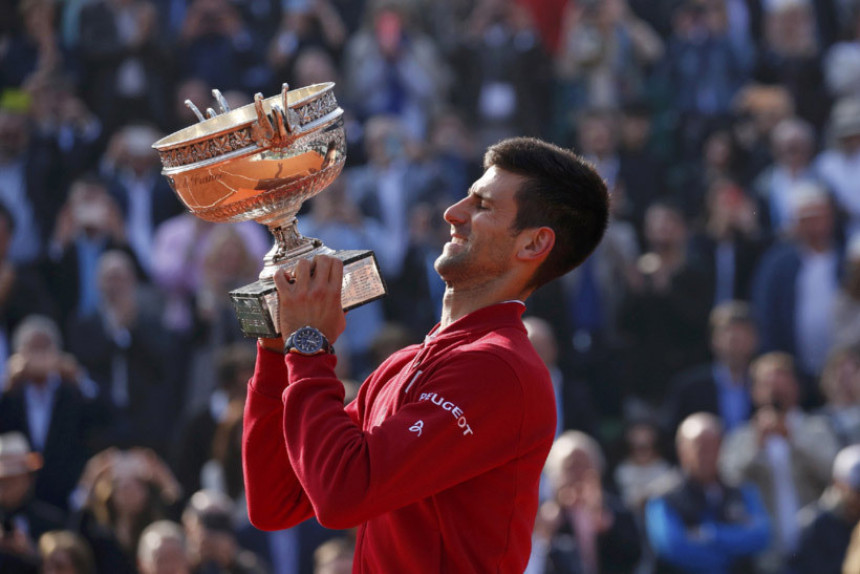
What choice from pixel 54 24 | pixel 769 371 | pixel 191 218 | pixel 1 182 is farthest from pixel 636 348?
pixel 54 24

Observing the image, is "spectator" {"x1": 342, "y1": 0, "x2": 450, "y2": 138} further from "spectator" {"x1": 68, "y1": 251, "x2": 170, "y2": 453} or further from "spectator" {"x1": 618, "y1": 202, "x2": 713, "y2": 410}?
"spectator" {"x1": 68, "y1": 251, "x2": 170, "y2": 453}

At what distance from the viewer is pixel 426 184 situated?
935 centimetres

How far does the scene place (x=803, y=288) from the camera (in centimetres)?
866

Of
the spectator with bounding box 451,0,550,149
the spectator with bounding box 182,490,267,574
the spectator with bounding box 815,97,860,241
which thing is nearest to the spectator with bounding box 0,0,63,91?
the spectator with bounding box 451,0,550,149

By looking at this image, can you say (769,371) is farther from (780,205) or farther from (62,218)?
(62,218)

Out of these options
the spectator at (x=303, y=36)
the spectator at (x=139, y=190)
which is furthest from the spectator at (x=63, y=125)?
the spectator at (x=303, y=36)

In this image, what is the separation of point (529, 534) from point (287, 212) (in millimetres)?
912

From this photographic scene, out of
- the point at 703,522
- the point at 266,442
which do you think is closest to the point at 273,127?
the point at 266,442

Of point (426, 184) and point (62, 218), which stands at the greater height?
point (62, 218)

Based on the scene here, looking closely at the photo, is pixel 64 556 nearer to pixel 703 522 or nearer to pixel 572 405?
Result: pixel 572 405

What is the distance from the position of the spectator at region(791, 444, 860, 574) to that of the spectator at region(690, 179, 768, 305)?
1.95 meters

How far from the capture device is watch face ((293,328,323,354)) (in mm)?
2799

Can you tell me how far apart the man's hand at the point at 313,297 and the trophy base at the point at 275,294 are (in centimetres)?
7

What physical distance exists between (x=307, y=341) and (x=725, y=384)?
18.4ft
